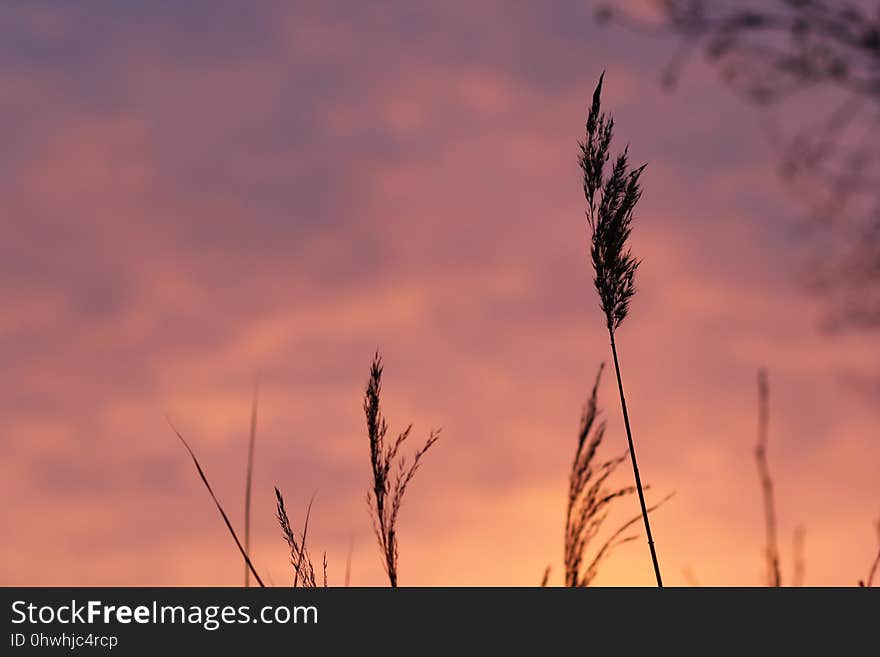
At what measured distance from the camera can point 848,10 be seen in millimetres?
4195

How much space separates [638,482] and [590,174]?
95 centimetres

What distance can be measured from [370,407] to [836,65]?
252 centimetres
